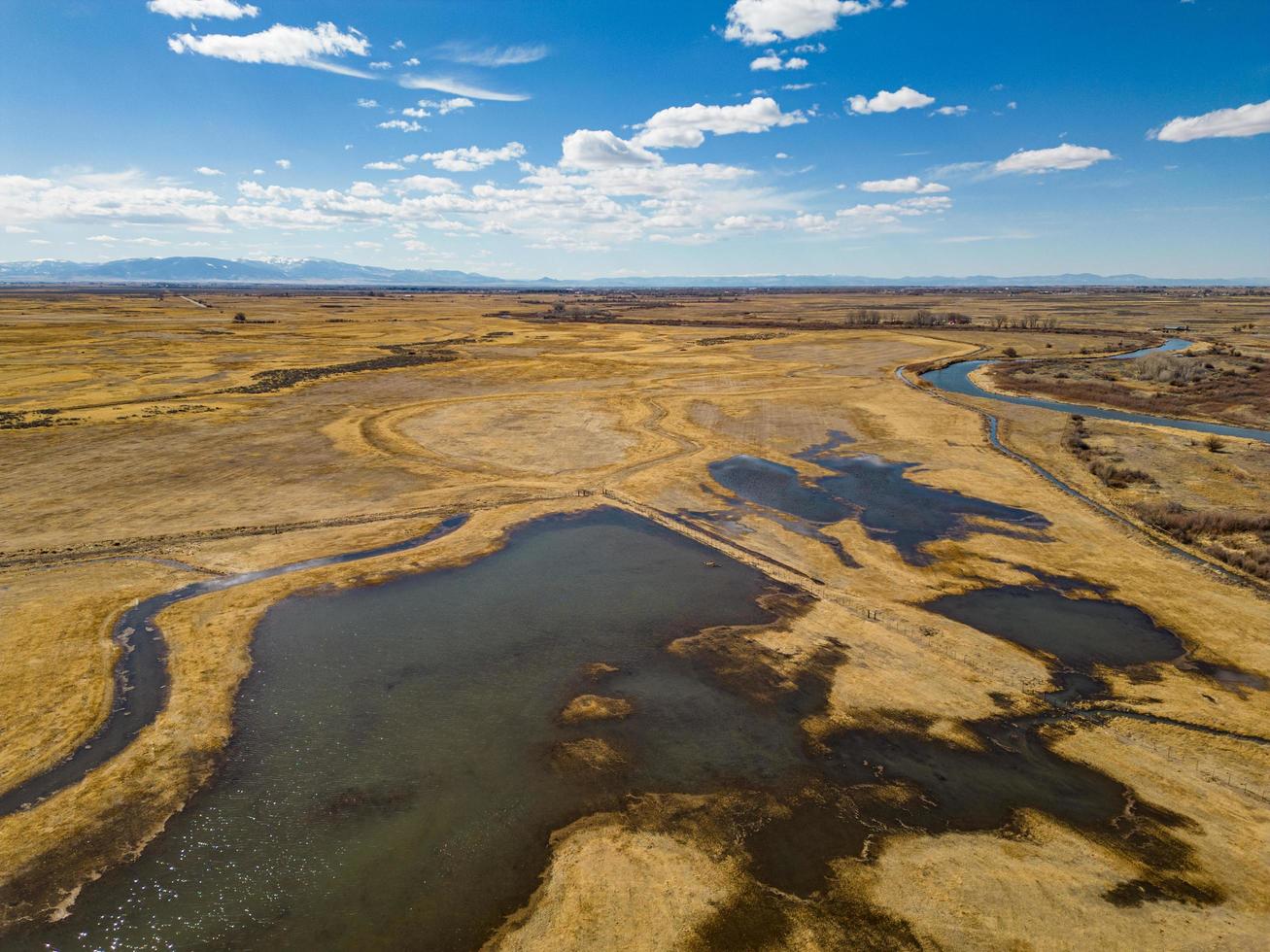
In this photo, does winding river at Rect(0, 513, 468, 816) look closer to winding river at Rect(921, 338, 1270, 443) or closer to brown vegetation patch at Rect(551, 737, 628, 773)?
brown vegetation patch at Rect(551, 737, 628, 773)

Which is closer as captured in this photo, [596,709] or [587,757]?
[587,757]

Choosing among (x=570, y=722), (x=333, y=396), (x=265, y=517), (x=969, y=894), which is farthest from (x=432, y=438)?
(x=969, y=894)

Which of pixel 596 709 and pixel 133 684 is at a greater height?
pixel 133 684

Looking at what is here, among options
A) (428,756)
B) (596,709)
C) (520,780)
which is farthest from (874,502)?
(428,756)

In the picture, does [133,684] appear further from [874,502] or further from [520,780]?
[874,502]

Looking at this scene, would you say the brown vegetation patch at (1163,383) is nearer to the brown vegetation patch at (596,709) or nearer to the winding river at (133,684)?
the brown vegetation patch at (596,709)

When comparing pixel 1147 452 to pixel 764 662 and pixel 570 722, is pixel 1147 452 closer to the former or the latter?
pixel 764 662

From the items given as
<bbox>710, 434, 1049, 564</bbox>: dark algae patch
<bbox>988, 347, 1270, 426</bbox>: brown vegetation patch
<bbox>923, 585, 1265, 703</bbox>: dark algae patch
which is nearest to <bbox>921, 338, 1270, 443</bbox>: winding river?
<bbox>988, 347, 1270, 426</bbox>: brown vegetation patch

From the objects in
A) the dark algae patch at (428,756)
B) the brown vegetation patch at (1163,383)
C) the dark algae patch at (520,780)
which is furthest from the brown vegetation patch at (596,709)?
the brown vegetation patch at (1163,383)
